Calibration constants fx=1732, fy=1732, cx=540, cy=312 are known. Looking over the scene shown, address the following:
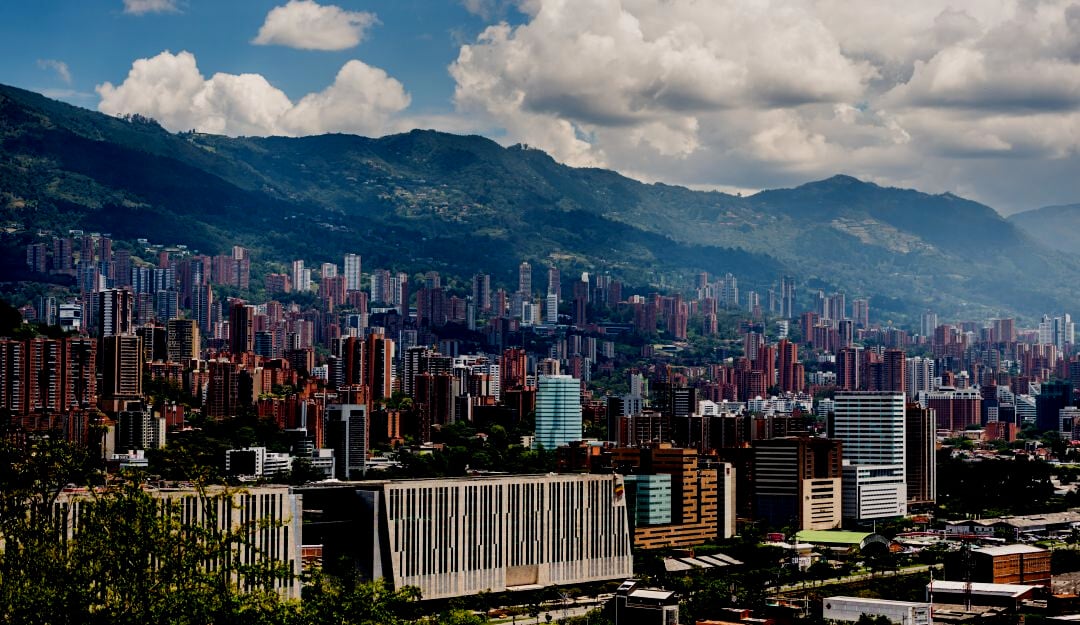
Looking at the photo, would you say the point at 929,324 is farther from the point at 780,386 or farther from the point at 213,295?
the point at 213,295

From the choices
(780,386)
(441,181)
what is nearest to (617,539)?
(780,386)

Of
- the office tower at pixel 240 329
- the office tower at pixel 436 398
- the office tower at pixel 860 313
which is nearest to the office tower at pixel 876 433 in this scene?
the office tower at pixel 436 398

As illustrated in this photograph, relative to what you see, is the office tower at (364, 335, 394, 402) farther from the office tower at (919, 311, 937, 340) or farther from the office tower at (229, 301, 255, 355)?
the office tower at (919, 311, 937, 340)

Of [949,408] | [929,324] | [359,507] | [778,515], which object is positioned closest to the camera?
[359,507]

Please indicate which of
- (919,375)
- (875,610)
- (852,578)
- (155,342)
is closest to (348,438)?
(155,342)

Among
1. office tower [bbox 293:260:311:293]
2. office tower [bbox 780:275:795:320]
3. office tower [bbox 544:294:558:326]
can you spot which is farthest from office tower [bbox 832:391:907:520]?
office tower [bbox 780:275:795:320]
